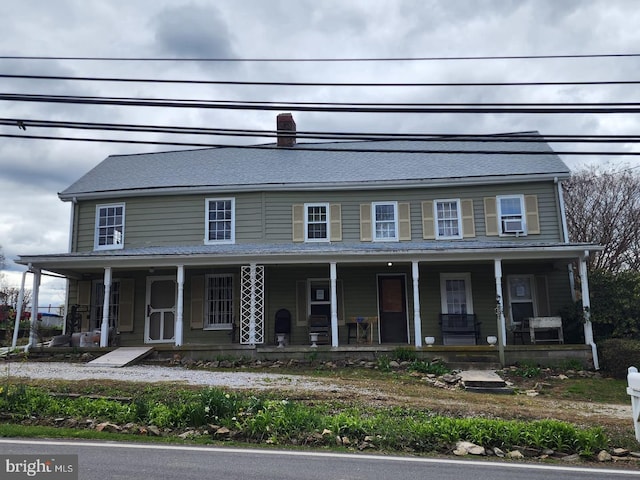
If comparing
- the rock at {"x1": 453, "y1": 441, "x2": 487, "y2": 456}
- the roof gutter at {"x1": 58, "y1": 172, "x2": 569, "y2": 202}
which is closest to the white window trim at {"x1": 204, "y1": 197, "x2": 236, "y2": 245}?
the roof gutter at {"x1": 58, "y1": 172, "x2": 569, "y2": 202}

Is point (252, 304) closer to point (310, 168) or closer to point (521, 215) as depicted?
point (310, 168)

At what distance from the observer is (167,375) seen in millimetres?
11641

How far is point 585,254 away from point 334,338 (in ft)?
23.2

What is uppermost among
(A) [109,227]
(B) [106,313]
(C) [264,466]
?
(A) [109,227]

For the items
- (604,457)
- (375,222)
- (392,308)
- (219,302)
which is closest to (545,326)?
(392,308)

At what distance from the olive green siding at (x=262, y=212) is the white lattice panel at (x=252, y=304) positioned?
178 centimetres

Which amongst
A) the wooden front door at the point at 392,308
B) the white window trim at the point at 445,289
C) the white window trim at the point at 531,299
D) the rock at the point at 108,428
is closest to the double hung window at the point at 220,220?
the wooden front door at the point at 392,308

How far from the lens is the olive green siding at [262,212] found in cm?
1670

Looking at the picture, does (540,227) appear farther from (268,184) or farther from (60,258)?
(60,258)

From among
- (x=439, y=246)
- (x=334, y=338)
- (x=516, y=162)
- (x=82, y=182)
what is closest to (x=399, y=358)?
(x=334, y=338)

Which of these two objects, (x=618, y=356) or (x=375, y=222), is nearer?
(x=618, y=356)

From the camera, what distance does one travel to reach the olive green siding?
16703mm

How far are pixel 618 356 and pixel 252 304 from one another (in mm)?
9446

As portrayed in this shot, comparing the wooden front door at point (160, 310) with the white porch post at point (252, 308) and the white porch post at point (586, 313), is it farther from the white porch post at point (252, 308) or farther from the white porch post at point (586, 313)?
the white porch post at point (586, 313)
